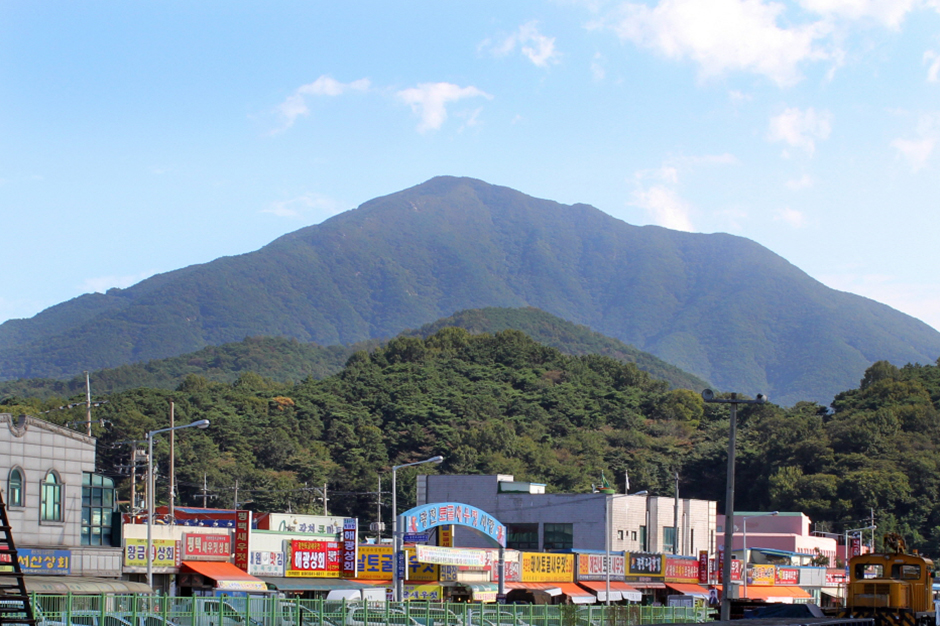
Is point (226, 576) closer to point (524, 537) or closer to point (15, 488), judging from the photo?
point (15, 488)

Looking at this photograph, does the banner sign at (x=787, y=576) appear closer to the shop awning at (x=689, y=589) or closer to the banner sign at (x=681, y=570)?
the shop awning at (x=689, y=589)

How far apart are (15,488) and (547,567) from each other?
27.0 metres

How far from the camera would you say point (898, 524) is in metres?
117

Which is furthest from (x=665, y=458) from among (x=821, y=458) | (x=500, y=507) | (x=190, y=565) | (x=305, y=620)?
(x=305, y=620)

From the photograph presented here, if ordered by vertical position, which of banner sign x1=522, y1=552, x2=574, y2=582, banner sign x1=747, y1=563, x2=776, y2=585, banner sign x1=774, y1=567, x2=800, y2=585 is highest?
banner sign x1=522, y1=552, x2=574, y2=582

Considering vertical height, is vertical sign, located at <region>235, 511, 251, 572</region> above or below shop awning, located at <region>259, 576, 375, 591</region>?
above

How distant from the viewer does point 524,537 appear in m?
72.1

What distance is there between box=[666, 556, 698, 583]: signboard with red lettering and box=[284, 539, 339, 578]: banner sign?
1022 inches

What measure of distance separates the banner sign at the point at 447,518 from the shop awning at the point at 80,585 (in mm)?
10396

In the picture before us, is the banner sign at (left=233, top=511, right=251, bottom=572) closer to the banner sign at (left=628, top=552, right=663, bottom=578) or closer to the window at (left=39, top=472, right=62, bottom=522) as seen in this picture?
the window at (left=39, top=472, right=62, bottom=522)

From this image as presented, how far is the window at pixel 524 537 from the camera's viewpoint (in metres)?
71.8

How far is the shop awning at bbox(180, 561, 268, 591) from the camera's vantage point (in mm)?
43875

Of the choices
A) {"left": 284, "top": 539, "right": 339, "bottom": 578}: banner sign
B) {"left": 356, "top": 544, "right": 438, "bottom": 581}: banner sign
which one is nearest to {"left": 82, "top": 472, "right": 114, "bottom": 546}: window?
{"left": 284, "top": 539, "right": 339, "bottom": 578}: banner sign

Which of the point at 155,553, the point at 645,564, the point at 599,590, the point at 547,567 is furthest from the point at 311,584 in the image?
the point at 645,564
